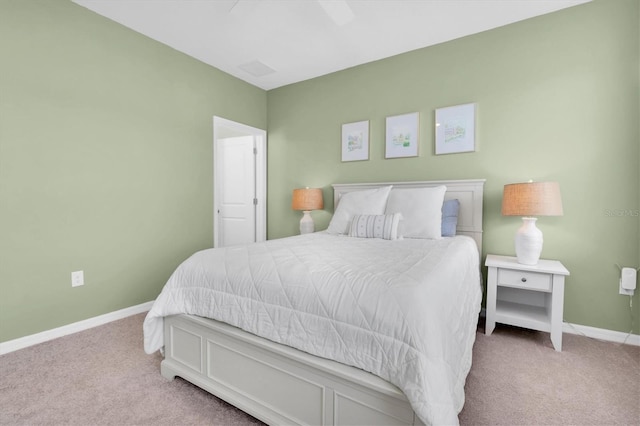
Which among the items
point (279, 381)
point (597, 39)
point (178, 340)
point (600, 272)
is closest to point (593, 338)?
point (600, 272)

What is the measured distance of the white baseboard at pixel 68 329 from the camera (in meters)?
2.10

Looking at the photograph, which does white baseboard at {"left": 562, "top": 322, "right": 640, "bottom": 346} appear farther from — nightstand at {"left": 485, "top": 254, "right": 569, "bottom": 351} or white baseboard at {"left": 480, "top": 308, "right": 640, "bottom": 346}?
nightstand at {"left": 485, "top": 254, "right": 569, "bottom": 351}

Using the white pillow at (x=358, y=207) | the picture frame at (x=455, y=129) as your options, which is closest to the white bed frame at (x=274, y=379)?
the white pillow at (x=358, y=207)

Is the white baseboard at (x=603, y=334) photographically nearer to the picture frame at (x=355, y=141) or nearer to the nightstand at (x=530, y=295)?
the nightstand at (x=530, y=295)

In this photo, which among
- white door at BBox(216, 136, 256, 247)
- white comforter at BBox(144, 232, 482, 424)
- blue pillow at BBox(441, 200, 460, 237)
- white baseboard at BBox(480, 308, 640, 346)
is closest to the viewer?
white comforter at BBox(144, 232, 482, 424)

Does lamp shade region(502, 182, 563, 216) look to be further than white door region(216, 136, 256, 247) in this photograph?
No

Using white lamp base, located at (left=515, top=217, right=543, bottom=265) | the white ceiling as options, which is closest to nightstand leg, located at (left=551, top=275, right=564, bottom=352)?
white lamp base, located at (left=515, top=217, right=543, bottom=265)

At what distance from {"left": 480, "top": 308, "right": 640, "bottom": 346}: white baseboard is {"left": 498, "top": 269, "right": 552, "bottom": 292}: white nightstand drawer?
628 millimetres

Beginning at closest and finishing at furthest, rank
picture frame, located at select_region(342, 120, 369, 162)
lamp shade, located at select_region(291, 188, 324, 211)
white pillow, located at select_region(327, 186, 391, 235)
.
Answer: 1. white pillow, located at select_region(327, 186, 391, 235)
2. picture frame, located at select_region(342, 120, 369, 162)
3. lamp shade, located at select_region(291, 188, 324, 211)

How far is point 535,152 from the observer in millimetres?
2508

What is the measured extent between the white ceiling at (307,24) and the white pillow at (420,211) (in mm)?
1438

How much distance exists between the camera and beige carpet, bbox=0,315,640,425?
1.46 m

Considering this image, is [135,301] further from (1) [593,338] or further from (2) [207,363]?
(1) [593,338]

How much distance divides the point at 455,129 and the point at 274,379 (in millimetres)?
2614
